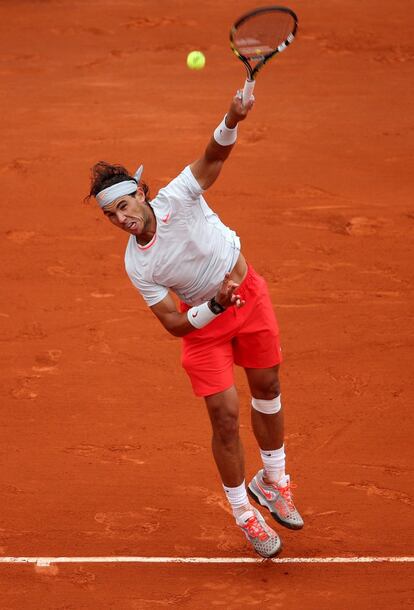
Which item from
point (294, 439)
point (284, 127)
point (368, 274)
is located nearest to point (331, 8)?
point (284, 127)

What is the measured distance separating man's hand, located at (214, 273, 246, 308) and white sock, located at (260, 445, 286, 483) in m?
1.26

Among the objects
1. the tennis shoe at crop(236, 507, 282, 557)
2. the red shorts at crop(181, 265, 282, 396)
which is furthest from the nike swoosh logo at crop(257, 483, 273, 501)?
the red shorts at crop(181, 265, 282, 396)

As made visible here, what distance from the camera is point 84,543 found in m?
6.84

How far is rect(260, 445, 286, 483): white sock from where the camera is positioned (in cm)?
668

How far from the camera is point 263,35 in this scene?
6.64 m

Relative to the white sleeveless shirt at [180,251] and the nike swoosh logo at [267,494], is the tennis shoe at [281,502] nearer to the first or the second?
the nike swoosh logo at [267,494]

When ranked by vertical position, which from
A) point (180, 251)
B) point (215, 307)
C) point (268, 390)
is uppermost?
point (180, 251)

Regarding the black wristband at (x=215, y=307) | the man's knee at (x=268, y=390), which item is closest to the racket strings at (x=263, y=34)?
the black wristband at (x=215, y=307)

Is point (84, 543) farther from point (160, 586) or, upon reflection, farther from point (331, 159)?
point (331, 159)

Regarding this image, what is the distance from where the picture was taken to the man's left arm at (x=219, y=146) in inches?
237

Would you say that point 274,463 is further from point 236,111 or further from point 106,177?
point 236,111

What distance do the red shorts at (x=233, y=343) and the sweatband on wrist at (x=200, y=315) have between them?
0.68 feet

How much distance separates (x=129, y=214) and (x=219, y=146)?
638mm

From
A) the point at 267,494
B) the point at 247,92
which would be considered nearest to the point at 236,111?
the point at 247,92
